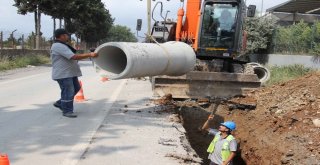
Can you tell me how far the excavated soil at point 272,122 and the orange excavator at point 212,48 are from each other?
469 mm

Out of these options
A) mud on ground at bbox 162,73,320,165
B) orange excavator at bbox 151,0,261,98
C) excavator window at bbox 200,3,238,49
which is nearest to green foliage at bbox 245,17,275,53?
orange excavator at bbox 151,0,261,98

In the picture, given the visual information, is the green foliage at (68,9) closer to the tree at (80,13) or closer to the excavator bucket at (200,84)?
the tree at (80,13)

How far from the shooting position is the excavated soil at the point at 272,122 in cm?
762

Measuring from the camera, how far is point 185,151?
6508 mm

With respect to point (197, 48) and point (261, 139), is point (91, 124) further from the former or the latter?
point (197, 48)

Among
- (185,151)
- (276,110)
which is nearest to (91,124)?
(185,151)

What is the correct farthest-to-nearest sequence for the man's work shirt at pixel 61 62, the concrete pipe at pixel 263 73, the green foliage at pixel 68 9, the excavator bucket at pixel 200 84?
the green foliage at pixel 68 9 < the concrete pipe at pixel 263 73 < the excavator bucket at pixel 200 84 < the man's work shirt at pixel 61 62

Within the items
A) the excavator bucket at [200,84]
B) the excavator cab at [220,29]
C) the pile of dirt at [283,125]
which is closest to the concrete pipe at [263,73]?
the excavator cab at [220,29]

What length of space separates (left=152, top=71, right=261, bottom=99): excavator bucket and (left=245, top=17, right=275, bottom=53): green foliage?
1696cm

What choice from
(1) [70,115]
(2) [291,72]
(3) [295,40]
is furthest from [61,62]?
(3) [295,40]

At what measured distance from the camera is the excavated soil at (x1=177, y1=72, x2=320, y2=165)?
7625mm

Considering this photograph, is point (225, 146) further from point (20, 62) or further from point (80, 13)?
A: point (80, 13)

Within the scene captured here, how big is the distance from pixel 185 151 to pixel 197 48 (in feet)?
19.8

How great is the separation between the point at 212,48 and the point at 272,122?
11.9 ft
